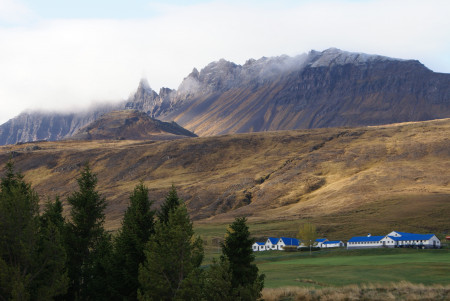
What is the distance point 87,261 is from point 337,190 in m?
163

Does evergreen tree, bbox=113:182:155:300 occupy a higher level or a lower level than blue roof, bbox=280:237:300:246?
higher

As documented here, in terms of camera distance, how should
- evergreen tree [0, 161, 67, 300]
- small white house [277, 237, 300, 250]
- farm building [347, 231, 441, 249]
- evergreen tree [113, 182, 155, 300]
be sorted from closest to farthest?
evergreen tree [0, 161, 67, 300]
evergreen tree [113, 182, 155, 300]
farm building [347, 231, 441, 249]
small white house [277, 237, 300, 250]

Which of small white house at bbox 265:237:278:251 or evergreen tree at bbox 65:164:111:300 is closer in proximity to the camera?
evergreen tree at bbox 65:164:111:300

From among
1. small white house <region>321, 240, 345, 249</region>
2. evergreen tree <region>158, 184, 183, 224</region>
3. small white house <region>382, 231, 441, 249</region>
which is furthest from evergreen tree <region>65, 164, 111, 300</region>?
small white house <region>321, 240, 345, 249</region>

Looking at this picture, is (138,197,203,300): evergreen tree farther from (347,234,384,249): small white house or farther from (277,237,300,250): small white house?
(277,237,300,250): small white house

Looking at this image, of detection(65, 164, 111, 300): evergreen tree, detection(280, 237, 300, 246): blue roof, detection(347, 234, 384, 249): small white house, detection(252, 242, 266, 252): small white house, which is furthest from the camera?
detection(252, 242, 266, 252): small white house

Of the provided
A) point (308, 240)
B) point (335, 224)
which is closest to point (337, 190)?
point (335, 224)

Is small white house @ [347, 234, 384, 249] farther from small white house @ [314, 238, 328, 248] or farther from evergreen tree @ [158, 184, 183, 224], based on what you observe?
evergreen tree @ [158, 184, 183, 224]

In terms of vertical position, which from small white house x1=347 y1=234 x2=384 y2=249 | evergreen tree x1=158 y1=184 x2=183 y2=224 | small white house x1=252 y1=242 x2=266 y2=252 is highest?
evergreen tree x1=158 y1=184 x2=183 y2=224

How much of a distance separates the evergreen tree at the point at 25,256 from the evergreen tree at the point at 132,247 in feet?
16.1

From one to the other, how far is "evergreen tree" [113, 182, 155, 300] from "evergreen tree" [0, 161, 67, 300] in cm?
490

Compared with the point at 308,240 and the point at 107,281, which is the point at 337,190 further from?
the point at 107,281

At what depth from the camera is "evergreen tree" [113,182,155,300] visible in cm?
3500

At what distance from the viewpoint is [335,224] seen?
145m
